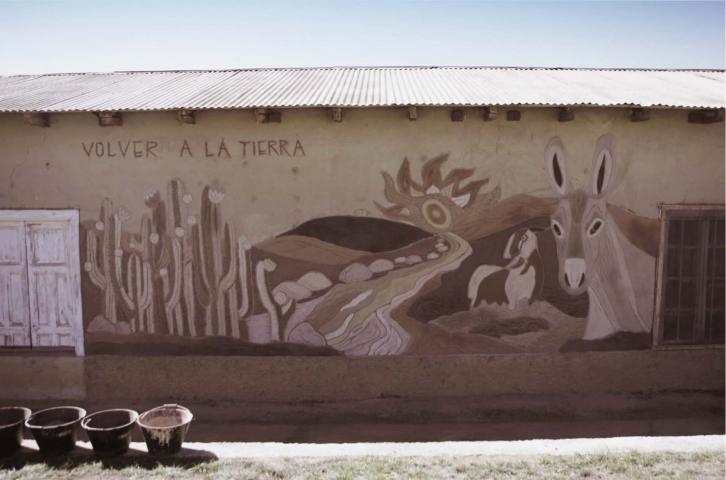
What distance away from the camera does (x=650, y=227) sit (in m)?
5.69

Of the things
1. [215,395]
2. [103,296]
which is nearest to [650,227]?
[215,395]

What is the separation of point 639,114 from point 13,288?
716cm

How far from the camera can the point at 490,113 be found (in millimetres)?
5324

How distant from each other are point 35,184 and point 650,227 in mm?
6879

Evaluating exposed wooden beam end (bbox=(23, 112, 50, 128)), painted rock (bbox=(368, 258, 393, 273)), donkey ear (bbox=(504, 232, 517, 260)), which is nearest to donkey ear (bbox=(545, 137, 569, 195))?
donkey ear (bbox=(504, 232, 517, 260))

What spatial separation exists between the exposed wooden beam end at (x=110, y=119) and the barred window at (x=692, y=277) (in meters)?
6.13

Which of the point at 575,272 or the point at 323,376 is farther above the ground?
the point at 575,272

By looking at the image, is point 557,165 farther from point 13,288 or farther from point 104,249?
point 13,288

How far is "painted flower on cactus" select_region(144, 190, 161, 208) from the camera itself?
566cm

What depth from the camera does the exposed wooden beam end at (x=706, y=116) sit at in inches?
215

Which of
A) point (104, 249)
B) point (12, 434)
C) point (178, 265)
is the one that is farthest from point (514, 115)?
point (12, 434)

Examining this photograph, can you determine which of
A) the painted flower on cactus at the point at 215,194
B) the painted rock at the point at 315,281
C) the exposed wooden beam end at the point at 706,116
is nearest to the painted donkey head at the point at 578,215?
the exposed wooden beam end at the point at 706,116

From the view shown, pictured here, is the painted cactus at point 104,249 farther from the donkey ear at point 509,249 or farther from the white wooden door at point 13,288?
the donkey ear at point 509,249

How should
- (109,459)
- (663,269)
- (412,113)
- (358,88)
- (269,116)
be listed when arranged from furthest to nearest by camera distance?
(358,88) → (663,269) → (269,116) → (412,113) → (109,459)
